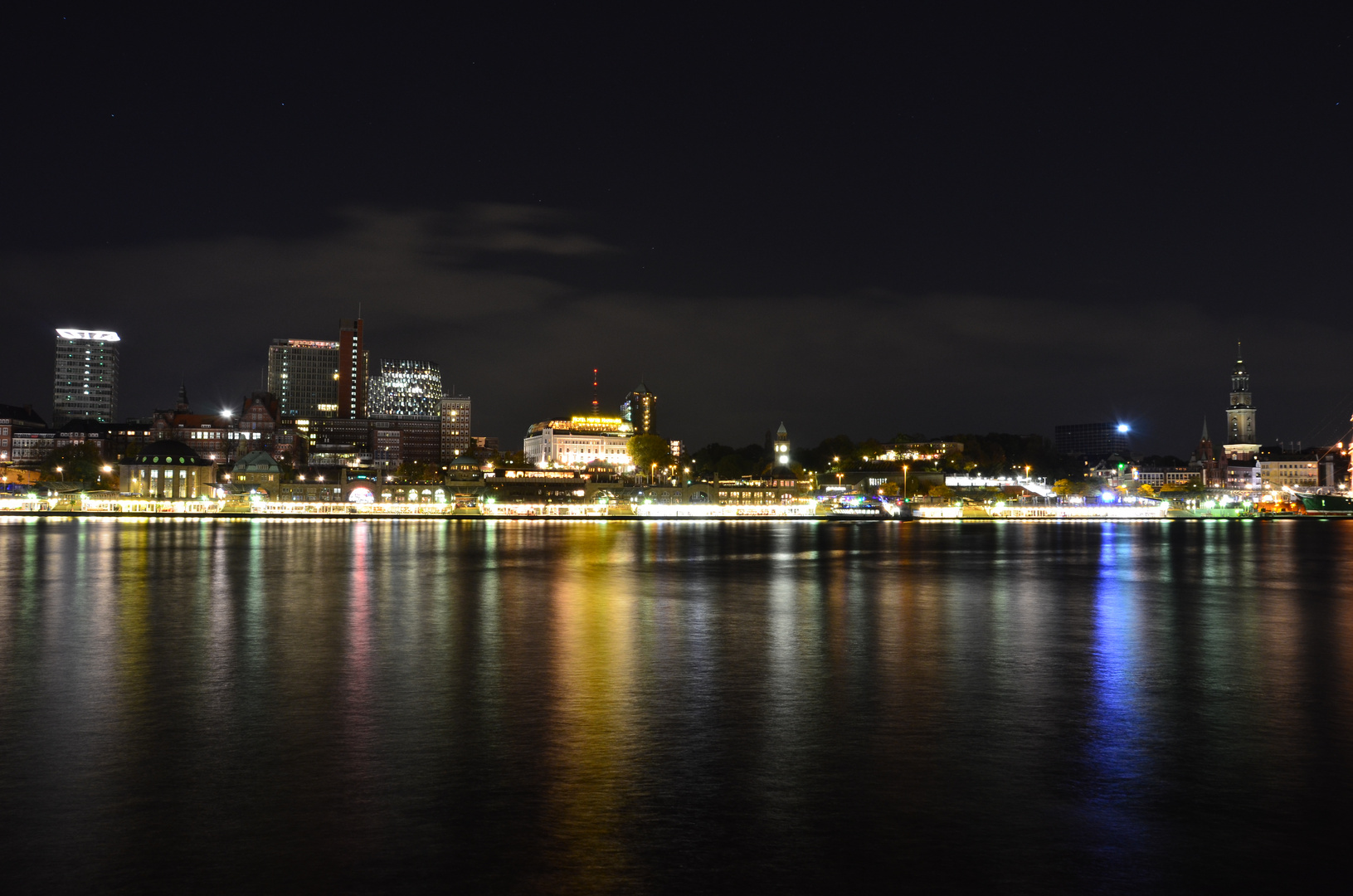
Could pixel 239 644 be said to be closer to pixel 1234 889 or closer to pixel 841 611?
pixel 841 611

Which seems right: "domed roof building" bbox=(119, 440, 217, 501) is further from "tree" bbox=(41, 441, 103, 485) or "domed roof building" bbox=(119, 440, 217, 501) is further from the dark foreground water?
the dark foreground water

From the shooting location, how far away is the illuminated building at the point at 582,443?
18812 cm

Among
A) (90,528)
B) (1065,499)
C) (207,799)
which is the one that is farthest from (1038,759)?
(1065,499)

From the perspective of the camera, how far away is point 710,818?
9.86m

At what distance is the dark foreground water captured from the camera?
884 centimetres

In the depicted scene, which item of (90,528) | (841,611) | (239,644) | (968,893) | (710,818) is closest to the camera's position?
(968,893)

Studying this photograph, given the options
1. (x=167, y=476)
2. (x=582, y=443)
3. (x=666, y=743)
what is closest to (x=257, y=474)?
(x=167, y=476)

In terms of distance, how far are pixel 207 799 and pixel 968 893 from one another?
24.4 ft

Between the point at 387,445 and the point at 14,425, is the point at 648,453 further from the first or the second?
the point at 14,425

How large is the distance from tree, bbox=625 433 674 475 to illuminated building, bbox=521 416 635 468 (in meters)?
2.01

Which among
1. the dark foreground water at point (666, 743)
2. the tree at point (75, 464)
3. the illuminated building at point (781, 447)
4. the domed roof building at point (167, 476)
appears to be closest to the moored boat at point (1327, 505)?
the illuminated building at point (781, 447)

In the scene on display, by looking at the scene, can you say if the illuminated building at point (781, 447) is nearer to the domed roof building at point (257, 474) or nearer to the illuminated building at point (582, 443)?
the illuminated building at point (582, 443)

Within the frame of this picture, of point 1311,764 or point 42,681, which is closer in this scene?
point 1311,764

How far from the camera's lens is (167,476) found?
5162 inches
